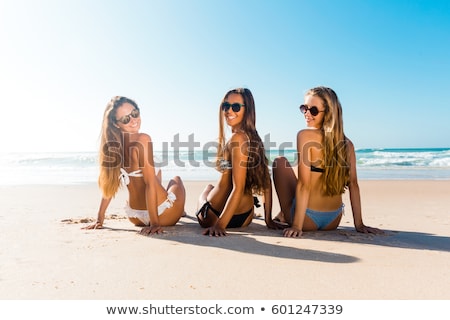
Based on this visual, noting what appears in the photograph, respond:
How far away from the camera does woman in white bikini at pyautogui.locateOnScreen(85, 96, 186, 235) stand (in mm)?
4309

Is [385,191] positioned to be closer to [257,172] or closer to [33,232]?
[257,172]

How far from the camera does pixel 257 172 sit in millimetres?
4336

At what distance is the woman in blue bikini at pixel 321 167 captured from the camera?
406cm

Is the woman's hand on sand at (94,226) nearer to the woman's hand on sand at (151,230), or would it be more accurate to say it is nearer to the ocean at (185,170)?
the woman's hand on sand at (151,230)

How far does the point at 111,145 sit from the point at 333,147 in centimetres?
275

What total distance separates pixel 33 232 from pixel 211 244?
2470mm

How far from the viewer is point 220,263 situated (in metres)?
3.11

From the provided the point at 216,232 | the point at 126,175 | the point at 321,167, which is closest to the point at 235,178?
the point at 216,232

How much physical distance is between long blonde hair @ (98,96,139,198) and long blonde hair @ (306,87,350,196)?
2.42 meters

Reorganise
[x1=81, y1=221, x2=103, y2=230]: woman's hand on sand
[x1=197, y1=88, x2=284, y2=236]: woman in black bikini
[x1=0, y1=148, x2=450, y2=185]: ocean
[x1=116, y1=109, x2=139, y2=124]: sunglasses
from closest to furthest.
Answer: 1. [x1=197, y1=88, x2=284, y2=236]: woman in black bikini
2. [x1=116, y1=109, x2=139, y2=124]: sunglasses
3. [x1=81, y1=221, x2=103, y2=230]: woman's hand on sand
4. [x1=0, y1=148, x2=450, y2=185]: ocean

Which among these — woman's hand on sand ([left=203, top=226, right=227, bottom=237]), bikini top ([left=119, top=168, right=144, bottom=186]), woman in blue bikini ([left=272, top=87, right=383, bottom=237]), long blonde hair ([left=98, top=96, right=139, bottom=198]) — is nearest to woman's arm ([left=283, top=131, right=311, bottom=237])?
woman in blue bikini ([left=272, top=87, right=383, bottom=237])

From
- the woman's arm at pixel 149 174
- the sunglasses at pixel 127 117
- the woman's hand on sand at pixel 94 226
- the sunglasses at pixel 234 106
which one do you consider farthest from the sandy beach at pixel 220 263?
the sunglasses at pixel 234 106

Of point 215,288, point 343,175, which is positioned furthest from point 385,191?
point 215,288

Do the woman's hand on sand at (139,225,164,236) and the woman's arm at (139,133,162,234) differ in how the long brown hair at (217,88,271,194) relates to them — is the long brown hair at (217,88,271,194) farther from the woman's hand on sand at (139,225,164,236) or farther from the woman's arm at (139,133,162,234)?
the woman's hand on sand at (139,225,164,236)
